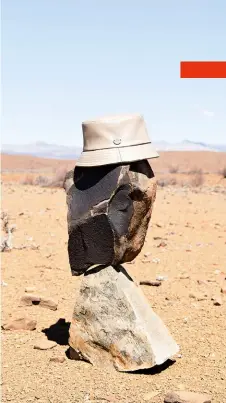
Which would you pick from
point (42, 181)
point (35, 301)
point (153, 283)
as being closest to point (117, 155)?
point (35, 301)

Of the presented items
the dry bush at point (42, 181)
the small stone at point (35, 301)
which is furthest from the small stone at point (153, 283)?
the dry bush at point (42, 181)

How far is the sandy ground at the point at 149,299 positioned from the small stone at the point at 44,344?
0.20 feet

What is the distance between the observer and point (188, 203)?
16438mm

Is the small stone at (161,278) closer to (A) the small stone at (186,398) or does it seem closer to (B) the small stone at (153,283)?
(B) the small stone at (153,283)

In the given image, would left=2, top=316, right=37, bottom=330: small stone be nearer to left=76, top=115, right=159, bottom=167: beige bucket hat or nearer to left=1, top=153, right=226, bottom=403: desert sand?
left=1, top=153, right=226, bottom=403: desert sand

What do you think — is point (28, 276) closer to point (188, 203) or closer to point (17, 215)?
point (17, 215)

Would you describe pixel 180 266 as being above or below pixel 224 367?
below

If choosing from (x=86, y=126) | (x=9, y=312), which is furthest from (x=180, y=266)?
(x=86, y=126)

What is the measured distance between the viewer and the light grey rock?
5.13m

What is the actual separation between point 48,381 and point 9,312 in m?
2.07

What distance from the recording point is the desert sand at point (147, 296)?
16.0ft

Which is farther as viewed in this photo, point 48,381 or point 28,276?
point 28,276

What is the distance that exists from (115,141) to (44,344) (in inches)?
86.0

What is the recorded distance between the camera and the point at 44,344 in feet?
19.0
